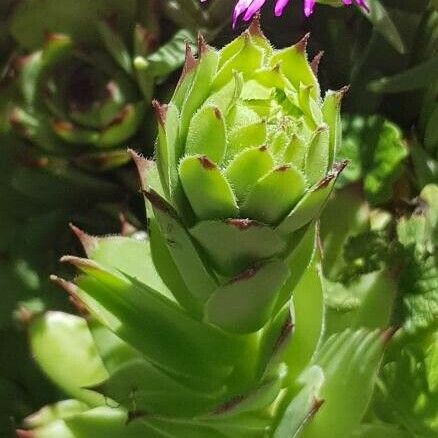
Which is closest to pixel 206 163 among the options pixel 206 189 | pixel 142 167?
pixel 206 189

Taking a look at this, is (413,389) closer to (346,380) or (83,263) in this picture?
(346,380)

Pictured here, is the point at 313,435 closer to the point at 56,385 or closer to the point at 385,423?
the point at 385,423

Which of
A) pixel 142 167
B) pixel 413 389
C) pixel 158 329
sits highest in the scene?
pixel 142 167

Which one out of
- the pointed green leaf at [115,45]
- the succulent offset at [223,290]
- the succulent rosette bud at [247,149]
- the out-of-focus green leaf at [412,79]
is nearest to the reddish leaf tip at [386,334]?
the succulent offset at [223,290]

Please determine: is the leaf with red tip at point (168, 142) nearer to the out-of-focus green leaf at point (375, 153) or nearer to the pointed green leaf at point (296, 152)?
the pointed green leaf at point (296, 152)

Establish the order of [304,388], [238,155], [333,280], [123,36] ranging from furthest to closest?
[123,36]
[333,280]
[304,388]
[238,155]

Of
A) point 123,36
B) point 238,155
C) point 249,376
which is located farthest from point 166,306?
point 123,36
